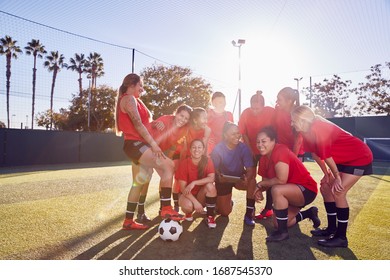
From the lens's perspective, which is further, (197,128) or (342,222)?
(197,128)

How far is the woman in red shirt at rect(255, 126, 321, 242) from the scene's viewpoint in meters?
3.27

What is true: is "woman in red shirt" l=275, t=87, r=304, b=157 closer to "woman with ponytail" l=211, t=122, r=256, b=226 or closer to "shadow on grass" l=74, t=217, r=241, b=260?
"woman with ponytail" l=211, t=122, r=256, b=226

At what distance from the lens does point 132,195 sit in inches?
144

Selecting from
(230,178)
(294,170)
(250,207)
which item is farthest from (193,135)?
(294,170)

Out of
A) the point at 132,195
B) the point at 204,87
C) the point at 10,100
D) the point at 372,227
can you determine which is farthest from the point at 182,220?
the point at 204,87

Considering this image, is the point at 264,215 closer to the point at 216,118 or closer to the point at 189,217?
the point at 189,217

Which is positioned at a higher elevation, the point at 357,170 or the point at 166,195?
the point at 357,170

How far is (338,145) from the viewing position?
128 inches

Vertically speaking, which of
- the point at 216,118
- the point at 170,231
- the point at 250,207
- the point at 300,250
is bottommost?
the point at 300,250

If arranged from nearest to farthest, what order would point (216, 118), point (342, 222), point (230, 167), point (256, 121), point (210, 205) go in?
point (342, 222) → point (210, 205) → point (230, 167) → point (256, 121) → point (216, 118)

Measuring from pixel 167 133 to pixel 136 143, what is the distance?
54 centimetres

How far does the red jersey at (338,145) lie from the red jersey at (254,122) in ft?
3.76

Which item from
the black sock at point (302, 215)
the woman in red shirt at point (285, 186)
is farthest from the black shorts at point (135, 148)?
the black sock at point (302, 215)
